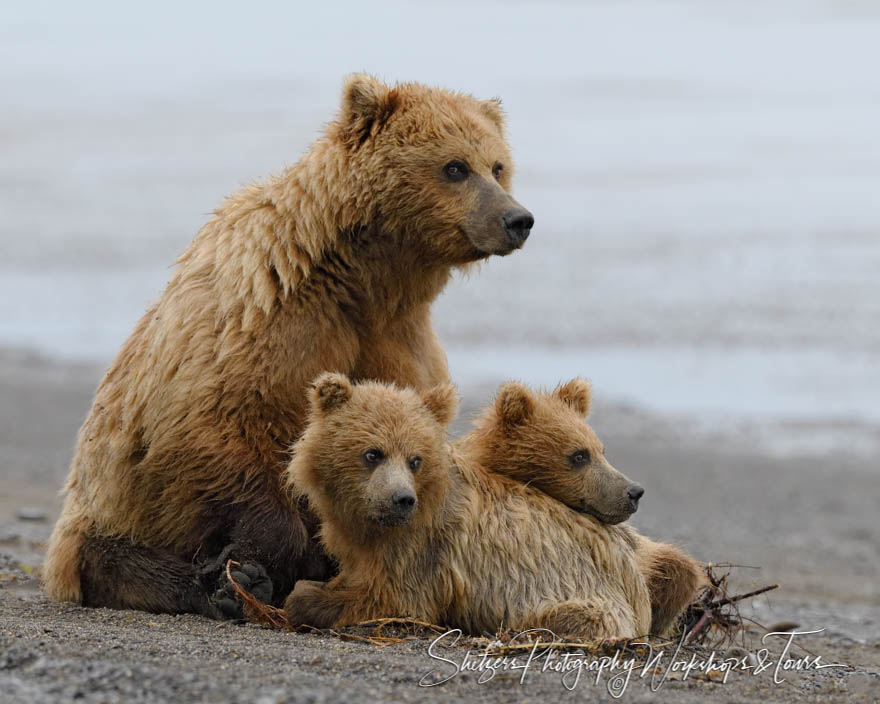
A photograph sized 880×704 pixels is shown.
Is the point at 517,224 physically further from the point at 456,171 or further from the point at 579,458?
the point at 579,458

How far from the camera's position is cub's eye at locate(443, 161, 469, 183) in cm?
645

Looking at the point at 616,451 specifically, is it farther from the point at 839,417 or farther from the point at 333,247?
the point at 333,247

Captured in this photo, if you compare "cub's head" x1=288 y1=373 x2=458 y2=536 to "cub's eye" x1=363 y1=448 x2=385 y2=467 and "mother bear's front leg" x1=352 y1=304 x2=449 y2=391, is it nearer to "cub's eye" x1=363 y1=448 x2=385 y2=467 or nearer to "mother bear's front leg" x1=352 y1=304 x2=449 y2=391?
"cub's eye" x1=363 y1=448 x2=385 y2=467

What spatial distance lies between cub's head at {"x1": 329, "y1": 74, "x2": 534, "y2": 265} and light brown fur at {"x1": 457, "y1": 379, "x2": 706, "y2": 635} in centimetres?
83

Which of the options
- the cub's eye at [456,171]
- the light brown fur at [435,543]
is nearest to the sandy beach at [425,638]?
the light brown fur at [435,543]

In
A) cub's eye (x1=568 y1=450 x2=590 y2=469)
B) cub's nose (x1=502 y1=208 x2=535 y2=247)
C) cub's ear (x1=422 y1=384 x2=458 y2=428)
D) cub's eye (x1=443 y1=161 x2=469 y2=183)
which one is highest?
cub's eye (x1=443 y1=161 x2=469 y2=183)

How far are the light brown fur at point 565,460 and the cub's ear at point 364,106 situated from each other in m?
1.54

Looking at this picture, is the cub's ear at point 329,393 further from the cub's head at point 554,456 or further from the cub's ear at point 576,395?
the cub's ear at point 576,395

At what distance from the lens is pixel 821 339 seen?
19094 millimetres

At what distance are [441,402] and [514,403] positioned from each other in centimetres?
36

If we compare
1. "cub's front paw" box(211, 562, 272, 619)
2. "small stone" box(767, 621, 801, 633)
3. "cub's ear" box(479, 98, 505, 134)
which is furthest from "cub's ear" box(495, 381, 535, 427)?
"small stone" box(767, 621, 801, 633)

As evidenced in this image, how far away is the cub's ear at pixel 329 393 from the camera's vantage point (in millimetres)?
5559

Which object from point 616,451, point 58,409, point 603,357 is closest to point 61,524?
point 616,451

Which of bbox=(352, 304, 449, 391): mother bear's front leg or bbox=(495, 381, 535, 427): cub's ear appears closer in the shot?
bbox=(495, 381, 535, 427): cub's ear
